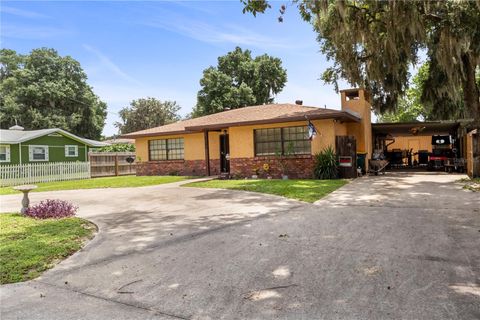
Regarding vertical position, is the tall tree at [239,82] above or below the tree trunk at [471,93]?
above

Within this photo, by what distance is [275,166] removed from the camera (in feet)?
Answer: 53.2

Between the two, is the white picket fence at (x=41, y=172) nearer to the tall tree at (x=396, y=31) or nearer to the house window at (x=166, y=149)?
the house window at (x=166, y=149)

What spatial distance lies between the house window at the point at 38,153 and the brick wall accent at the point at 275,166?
14518 mm

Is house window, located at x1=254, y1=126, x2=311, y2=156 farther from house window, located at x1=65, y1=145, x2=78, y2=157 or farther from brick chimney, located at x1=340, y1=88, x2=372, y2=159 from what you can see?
house window, located at x1=65, y1=145, x2=78, y2=157

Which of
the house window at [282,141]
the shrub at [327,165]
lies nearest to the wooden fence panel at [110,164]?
the house window at [282,141]

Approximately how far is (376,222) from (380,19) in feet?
25.8

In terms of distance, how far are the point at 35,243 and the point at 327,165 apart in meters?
11.6

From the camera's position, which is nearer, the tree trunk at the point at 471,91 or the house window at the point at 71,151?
the tree trunk at the point at 471,91

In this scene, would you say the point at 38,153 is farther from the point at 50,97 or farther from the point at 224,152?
the point at 50,97

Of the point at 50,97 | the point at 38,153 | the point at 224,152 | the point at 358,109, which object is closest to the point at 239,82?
the point at 50,97

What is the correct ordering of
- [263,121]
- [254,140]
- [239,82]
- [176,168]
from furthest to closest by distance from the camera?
[239,82], [176,168], [254,140], [263,121]

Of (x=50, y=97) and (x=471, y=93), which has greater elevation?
(x=50, y=97)

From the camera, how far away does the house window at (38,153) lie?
22766 millimetres

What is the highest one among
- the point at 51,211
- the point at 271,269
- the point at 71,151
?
the point at 71,151
